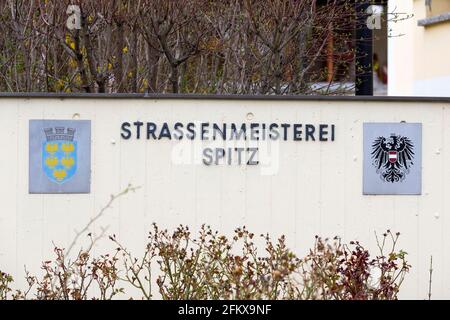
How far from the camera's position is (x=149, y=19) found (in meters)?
13.6

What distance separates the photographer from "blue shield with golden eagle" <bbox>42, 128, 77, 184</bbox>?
34.9ft

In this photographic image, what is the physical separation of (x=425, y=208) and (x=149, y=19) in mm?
3924

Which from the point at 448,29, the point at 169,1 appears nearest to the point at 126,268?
the point at 169,1

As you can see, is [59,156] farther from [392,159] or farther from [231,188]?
[392,159]

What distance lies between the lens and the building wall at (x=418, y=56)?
19.1m

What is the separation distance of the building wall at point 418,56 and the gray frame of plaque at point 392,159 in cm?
720

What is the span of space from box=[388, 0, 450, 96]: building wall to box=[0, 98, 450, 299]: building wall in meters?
7.30

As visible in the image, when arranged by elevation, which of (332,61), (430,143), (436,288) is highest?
→ (332,61)

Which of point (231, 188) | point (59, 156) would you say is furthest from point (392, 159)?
point (59, 156)

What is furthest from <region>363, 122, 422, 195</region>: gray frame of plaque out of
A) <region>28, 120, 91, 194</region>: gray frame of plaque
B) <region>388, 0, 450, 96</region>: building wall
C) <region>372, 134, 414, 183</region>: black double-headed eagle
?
<region>388, 0, 450, 96</region>: building wall

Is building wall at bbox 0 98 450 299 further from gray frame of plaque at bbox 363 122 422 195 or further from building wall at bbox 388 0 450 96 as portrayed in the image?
building wall at bbox 388 0 450 96

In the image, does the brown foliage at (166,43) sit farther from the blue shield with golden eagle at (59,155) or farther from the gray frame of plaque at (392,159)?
the gray frame of plaque at (392,159)

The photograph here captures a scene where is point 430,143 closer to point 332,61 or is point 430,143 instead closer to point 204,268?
point 204,268

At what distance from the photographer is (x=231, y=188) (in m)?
10.8
